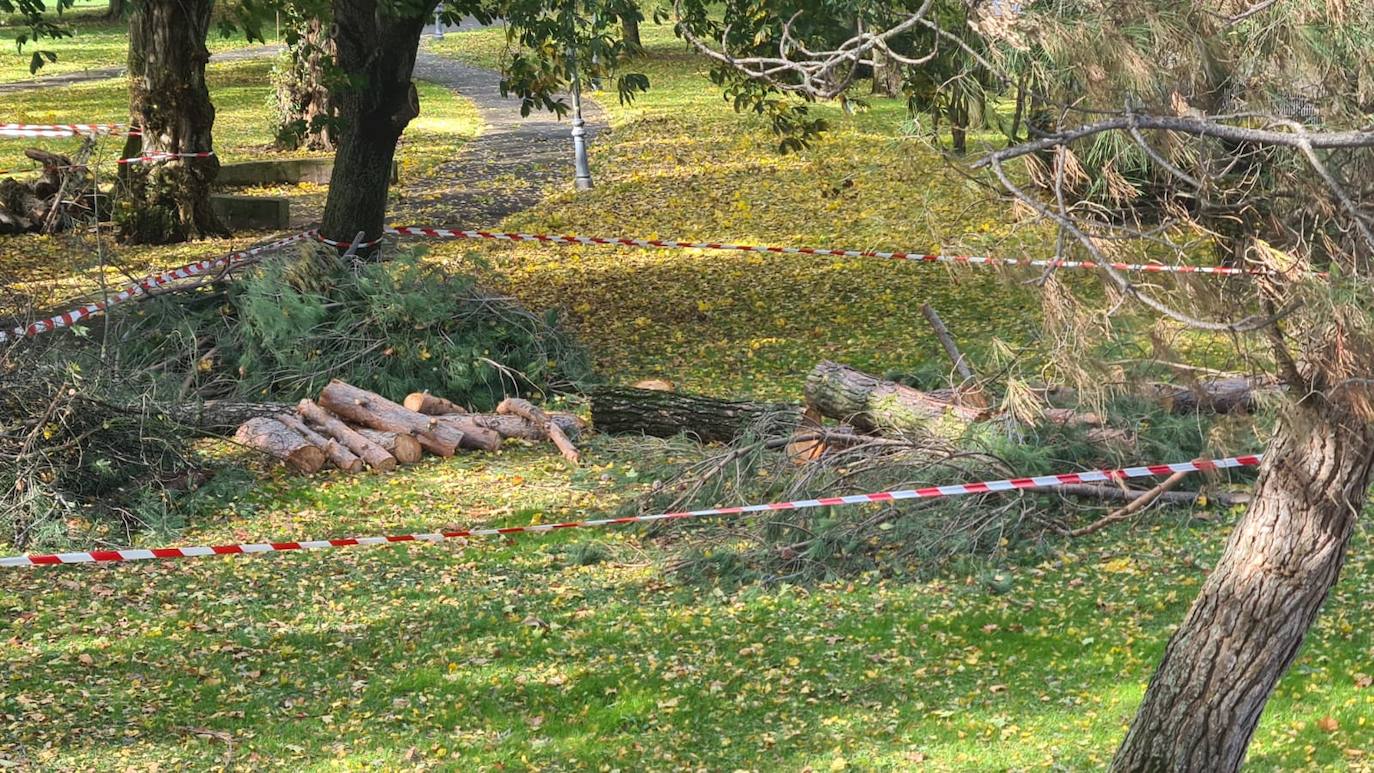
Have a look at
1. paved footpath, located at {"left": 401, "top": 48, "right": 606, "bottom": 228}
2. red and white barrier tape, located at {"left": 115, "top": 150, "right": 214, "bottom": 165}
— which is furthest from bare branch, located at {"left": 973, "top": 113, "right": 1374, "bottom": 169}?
red and white barrier tape, located at {"left": 115, "top": 150, "right": 214, "bottom": 165}

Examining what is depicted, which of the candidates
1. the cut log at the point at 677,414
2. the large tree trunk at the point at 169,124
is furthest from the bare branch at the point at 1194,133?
the large tree trunk at the point at 169,124

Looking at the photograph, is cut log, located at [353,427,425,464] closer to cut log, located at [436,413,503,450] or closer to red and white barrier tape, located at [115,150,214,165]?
cut log, located at [436,413,503,450]

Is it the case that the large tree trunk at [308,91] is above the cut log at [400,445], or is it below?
above

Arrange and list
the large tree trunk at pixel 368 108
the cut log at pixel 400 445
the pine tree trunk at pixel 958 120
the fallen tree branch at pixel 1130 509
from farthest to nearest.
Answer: the large tree trunk at pixel 368 108, the cut log at pixel 400 445, the fallen tree branch at pixel 1130 509, the pine tree trunk at pixel 958 120

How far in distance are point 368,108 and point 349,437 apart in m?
3.64

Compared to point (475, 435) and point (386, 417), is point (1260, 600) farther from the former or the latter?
point (386, 417)

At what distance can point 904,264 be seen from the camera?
1394 centimetres

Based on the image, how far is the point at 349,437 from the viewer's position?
8898 mm

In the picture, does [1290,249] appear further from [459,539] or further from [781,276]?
[781,276]

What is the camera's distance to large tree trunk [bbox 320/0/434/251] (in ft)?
36.8

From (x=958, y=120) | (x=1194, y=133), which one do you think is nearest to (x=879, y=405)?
(x=958, y=120)

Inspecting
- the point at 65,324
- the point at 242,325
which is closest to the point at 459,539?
the point at 242,325

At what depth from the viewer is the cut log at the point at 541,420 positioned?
8.90 m

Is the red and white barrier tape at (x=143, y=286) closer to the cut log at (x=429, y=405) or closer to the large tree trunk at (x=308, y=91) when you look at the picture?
the cut log at (x=429, y=405)
